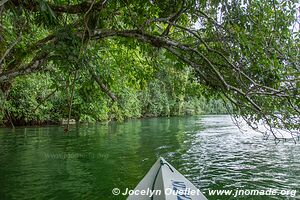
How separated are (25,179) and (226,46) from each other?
19.3 feet

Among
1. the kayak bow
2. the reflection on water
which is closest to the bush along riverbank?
the kayak bow

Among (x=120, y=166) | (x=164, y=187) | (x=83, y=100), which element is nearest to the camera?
(x=164, y=187)

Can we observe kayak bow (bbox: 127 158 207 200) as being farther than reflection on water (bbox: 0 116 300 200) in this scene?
No

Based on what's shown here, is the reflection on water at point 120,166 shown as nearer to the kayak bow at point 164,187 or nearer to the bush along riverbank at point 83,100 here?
the bush along riverbank at point 83,100

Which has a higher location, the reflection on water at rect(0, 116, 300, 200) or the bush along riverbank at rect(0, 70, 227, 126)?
the bush along riverbank at rect(0, 70, 227, 126)

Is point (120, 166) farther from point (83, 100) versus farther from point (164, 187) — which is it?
point (164, 187)

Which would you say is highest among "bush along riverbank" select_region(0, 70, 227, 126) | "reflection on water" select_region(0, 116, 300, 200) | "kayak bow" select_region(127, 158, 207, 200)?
"bush along riverbank" select_region(0, 70, 227, 126)

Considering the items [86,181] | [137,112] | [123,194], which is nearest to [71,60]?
[123,194]

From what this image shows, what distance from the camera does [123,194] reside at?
643cm

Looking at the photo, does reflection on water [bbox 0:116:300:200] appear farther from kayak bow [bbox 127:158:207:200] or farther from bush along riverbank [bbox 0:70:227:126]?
kayak bow [bbox 127:158:207:200]

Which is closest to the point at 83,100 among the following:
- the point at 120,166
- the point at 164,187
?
the point at 120,166

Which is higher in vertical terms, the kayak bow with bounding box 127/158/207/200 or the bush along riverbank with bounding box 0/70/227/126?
the bush along riverbank with bounding box 0/70/227/126

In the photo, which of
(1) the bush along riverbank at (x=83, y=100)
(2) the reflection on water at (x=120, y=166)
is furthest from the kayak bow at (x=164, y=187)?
(2) the reflection on water at (x=120, y=166)

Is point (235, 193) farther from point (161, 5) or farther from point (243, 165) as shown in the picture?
point (161, 5)
